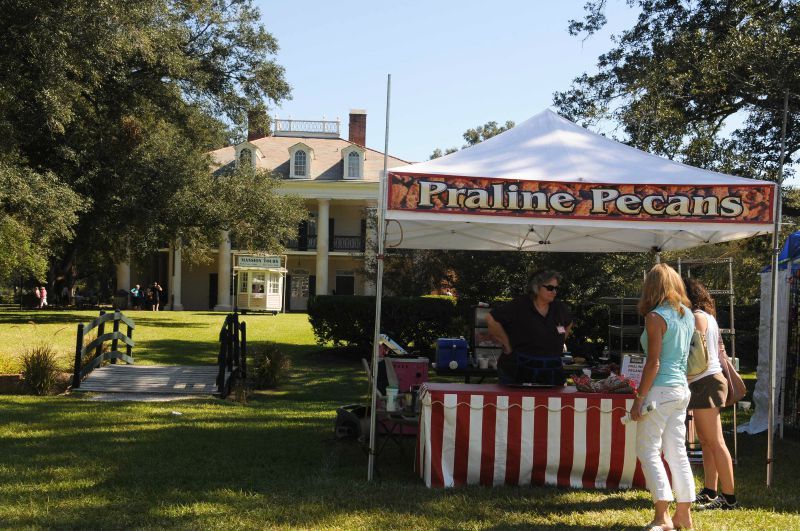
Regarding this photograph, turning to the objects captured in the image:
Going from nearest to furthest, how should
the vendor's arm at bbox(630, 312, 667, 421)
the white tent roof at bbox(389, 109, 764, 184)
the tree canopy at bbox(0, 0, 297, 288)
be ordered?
the vendor's arm at bbox(630, 312, 667, 421)
the white tent roof at bbox(389, 109, 764, 184)
the tree canopy at bbox(0, 0, 297, 288)

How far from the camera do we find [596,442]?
6168 mm

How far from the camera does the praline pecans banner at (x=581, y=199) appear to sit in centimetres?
616

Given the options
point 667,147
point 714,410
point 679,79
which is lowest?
point 714,410

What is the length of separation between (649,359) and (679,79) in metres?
9.74

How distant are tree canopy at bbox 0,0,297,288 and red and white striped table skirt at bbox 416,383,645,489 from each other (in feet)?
51.0

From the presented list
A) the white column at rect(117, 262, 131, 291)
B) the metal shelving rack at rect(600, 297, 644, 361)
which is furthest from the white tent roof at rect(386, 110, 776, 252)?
the white column at rect(117, 262, 131, 291)

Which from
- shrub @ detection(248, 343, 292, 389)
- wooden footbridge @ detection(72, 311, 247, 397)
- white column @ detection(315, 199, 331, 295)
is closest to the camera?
wooden footbridge @ detection(72, 311, 247, 397)

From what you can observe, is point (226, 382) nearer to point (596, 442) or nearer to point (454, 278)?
point (596, 442)

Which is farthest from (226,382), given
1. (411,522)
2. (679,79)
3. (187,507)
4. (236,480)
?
(679,79)

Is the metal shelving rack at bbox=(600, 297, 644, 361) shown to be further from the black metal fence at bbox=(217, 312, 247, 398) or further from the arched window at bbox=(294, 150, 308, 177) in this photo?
the arched window at bbox=(294, 150, 308, 177)

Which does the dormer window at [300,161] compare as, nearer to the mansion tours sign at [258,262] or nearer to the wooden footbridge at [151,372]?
the mansion tours sign at [258,262]

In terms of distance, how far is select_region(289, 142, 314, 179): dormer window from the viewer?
44.1m

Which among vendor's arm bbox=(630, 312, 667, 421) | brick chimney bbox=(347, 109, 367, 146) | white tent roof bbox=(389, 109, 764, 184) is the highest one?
brick chimney bbox=(347, 109, 367, 146)

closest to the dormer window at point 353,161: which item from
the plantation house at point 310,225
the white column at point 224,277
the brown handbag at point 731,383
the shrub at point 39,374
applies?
the plantation house at point 310,225
